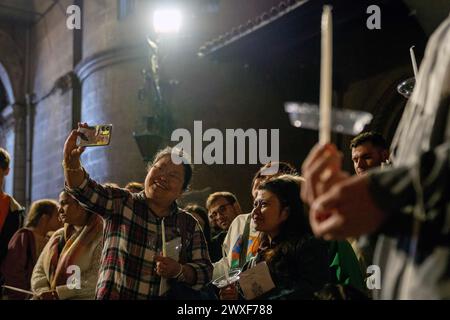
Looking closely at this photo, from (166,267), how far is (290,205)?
857 millimetres

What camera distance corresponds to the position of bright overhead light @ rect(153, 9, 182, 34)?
31.5 ft

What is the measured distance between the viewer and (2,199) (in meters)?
5.19

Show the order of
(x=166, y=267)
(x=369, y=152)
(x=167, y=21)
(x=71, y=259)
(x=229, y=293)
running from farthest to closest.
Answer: (x=167, y=21) → (x=369, y=152) → (x=71, y=259) → (x=229, y=293) → (x=166, y=267)

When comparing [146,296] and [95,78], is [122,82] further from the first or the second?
[146,296]

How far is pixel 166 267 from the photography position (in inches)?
131

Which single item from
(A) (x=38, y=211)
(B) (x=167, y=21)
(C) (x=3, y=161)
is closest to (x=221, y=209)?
(A) (x=38, y=211)

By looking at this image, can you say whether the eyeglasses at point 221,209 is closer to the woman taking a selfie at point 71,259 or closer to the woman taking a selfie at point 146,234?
the woman taking a selfie at point 71,259

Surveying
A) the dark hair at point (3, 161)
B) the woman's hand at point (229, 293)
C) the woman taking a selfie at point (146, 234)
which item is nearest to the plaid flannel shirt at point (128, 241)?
the woman taking a selfie at point (146, 234)

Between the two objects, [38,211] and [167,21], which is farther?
[167,21]

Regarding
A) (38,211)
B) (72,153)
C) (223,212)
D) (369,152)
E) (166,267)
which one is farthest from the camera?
(223,212)

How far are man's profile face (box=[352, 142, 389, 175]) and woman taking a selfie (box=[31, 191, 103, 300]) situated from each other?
6.24 feet

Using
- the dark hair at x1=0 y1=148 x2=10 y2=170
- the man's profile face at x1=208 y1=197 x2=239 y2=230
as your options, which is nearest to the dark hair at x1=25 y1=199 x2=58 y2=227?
the dark hair at x1=0 y1=148 x2=10 y2=170

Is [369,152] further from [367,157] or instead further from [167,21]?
[167,21]
